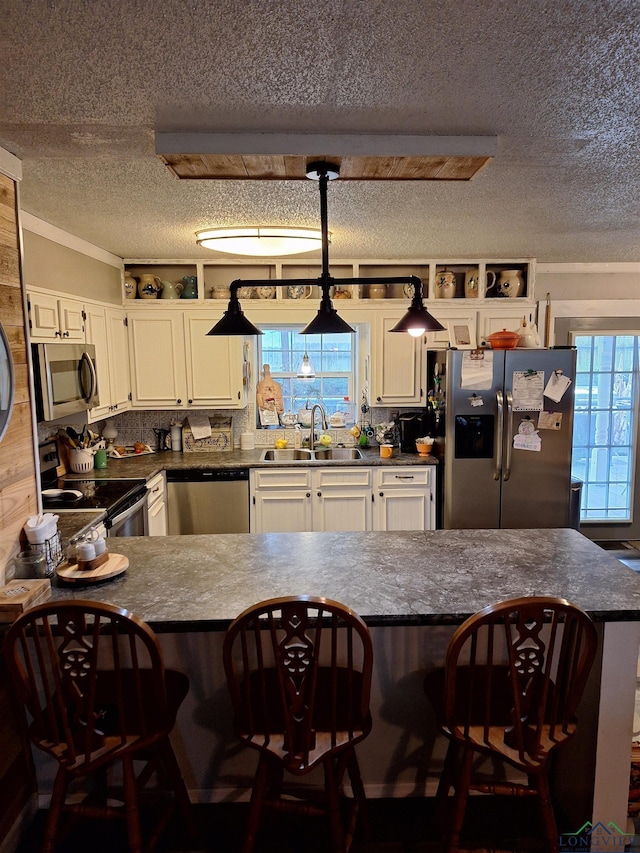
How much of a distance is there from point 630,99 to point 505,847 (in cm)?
241

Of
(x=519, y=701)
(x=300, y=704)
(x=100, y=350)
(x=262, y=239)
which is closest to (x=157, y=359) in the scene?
(x=100, y=350)

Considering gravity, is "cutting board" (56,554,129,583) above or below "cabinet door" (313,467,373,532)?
above

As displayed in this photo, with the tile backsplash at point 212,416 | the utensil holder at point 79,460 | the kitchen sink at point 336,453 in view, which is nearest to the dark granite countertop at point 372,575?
the utensil holder at point 79,460

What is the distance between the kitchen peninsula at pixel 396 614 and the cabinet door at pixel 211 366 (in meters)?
2.24

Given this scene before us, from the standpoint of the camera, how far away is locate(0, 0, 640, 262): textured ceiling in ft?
3.92

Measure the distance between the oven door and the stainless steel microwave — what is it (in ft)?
2.00

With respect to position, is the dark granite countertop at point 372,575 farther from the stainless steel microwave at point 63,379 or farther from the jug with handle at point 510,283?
the jug with handle at point 510,283

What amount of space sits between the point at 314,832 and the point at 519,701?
3.16 ft

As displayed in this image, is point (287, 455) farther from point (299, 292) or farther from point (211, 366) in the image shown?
point (299, 292)

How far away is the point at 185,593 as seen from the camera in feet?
6.16

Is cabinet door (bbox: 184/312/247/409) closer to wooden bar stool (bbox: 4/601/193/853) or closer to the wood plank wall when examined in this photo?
the wood plank wall

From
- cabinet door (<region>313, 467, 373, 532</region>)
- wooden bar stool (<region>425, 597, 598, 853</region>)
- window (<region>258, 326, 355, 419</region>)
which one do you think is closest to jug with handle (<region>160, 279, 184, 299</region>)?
window (<region>258, 326, 355, 419</region>)

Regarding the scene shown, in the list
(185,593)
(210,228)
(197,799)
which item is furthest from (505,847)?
(210,228)

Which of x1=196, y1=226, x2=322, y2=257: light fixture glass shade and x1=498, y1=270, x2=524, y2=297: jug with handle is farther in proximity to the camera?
x1=498, y1=270, x2=524, y2=297: jug with handle
